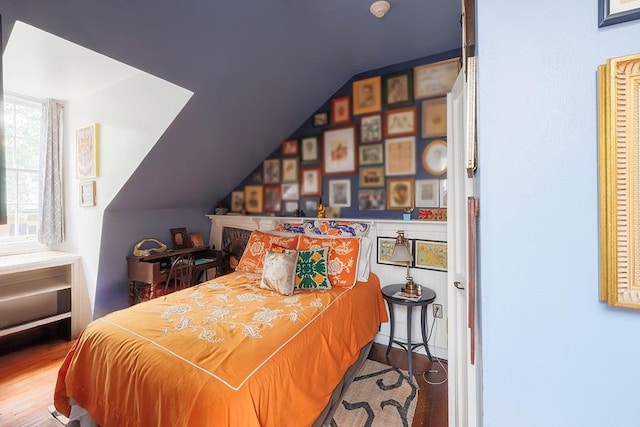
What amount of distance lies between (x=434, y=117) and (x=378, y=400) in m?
2.28

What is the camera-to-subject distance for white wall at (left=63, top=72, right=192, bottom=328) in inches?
91.8

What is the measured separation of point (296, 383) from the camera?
138cm

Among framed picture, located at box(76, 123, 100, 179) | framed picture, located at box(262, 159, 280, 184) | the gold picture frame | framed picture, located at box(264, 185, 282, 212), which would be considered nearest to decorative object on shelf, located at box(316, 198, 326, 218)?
framed picture, located at box(264, 185, 282, 212)

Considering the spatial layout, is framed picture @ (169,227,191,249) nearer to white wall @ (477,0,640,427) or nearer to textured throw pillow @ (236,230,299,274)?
textured throw pillow @ (236,230,299,274)

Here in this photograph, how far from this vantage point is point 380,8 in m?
1.81

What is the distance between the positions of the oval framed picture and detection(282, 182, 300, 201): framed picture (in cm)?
141

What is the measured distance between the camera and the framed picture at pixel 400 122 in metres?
2.54

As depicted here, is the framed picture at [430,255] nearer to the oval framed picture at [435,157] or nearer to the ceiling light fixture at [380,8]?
the oval framed picture at [435,157]

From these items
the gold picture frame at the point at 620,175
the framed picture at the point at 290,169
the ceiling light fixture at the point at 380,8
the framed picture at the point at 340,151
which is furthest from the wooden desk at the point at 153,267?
the gold picture frame at the point at 620,175

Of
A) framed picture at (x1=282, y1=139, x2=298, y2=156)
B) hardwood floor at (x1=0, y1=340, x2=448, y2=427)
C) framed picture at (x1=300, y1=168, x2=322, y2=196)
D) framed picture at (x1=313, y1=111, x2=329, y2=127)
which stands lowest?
hardwood floor at (x1=0, y1=340, x2=448, y2=427)

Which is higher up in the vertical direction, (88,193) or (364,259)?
(88,193)

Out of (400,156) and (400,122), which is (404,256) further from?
(400,122)

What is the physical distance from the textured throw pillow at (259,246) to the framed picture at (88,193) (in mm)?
1654

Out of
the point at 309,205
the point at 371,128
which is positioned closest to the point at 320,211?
the point at 309,205
